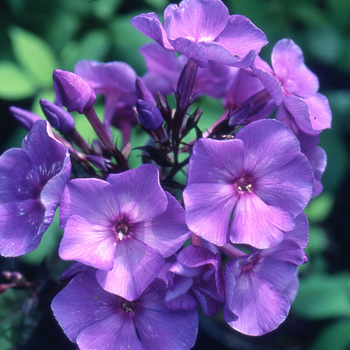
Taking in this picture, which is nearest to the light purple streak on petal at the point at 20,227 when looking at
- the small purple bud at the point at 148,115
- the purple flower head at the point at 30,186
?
the purple flower head at the point at 30,186

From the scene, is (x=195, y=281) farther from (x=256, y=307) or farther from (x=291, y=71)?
(x=291, y=71)

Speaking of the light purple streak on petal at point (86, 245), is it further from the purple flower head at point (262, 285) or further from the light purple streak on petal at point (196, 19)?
the light purple streak on petal at point (196, 19)

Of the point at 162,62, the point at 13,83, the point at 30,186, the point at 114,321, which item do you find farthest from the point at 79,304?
the point at 13,83

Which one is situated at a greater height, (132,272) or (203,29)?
Result: (203,29)

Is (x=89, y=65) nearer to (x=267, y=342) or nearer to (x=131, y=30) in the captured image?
(x=131, y=30)

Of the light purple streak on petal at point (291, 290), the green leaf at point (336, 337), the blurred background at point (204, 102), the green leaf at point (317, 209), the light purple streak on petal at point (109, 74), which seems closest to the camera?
the light purple streak on petal at point (291, 290)
